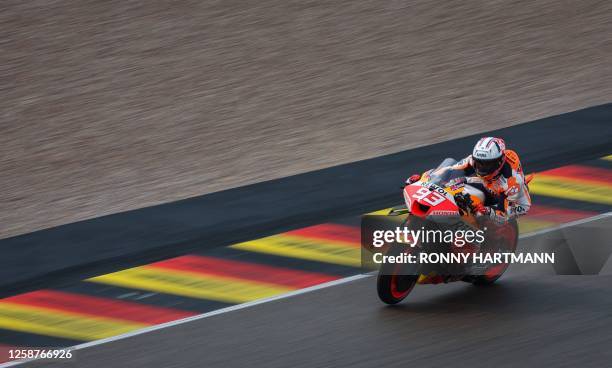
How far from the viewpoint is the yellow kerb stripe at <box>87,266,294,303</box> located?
10.5m

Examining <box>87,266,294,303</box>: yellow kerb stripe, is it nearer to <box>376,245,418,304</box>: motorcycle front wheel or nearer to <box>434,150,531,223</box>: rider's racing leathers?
<box>376,245,418,304</box>: motorcycle front wheel

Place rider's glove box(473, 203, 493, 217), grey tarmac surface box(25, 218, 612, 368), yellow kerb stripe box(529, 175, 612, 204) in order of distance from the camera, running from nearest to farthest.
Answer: grey tarmac surface box(25, 218, 612, 368) → rider's glove box(473, 203, 493, 217) → yellow kerb stripe box(529, 175, 612, 204)

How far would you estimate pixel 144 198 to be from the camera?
13656 mm

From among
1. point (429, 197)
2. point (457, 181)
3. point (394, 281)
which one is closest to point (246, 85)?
point (457, 181)

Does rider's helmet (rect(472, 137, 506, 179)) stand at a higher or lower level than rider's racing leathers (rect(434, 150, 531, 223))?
higher

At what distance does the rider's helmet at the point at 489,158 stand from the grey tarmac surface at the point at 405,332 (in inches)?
49.5

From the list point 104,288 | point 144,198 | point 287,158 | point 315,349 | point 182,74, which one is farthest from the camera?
point 182,74

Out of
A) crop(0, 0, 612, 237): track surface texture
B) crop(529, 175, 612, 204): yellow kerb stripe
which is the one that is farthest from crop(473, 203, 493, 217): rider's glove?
crop(0, 0, 612, 237): track surface texture

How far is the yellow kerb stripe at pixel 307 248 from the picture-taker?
11.3 meters

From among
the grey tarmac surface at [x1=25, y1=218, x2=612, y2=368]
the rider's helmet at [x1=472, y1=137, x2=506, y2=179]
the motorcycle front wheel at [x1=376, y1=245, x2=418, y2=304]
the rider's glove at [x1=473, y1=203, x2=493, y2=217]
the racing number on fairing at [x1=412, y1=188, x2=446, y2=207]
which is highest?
the rider's helmet at [x1=472, y1=137, x2=506, y2=179]

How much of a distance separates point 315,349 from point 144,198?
5245 mm

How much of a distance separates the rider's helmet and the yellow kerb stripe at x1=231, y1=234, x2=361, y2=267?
75.5 inches

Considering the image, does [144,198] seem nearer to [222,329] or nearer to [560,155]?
[222,329]

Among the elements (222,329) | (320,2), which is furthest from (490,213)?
(320,2)
